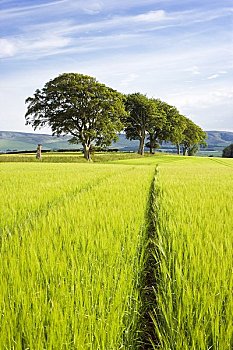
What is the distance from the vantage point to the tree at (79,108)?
1377 inches

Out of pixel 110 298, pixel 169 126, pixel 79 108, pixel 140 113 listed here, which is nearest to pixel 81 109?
pixel 79 108

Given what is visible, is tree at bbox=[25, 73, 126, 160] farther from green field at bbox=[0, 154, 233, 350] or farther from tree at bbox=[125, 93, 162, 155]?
green field at bbox=[0, 154, 233, 350]

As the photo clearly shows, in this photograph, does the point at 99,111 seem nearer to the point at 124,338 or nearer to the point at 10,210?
the point at 10,210

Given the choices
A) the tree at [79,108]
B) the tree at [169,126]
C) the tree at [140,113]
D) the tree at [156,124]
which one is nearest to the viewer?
the tree at [79,108]

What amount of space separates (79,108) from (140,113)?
16617 millimetres

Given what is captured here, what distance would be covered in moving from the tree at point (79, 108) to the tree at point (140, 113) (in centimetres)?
1270

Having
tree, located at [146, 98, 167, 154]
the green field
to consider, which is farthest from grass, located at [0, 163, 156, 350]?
tree, located at [146, 98, 167, 154]

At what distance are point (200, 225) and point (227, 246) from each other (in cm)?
86

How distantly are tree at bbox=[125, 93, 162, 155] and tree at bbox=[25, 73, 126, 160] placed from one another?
41.7ft

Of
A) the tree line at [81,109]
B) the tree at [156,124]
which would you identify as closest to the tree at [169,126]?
the tree at [156,124]

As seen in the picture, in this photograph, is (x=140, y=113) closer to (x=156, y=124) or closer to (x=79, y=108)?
(x=156, y=124)

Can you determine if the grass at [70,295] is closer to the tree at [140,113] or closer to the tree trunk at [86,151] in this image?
the tree trunk at [86,151]

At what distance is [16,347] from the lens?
1.34 metres

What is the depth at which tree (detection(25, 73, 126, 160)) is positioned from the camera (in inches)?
1377
